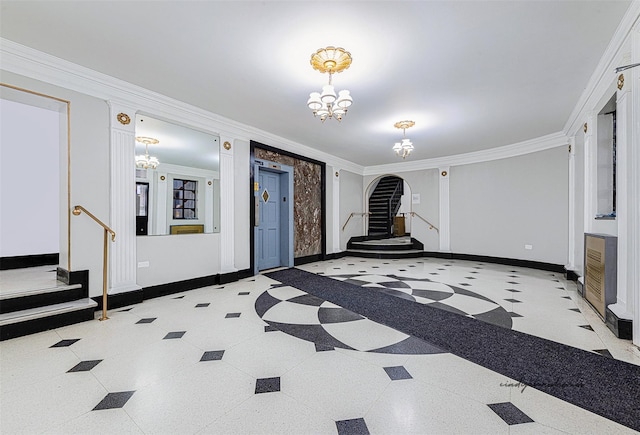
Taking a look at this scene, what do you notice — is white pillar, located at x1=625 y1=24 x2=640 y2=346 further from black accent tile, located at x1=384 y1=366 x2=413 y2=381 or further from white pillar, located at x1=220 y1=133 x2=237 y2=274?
white pillar, located at x1=220 y1=133 x2=237 y2=274

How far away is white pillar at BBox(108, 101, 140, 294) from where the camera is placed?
Answer: 139 inches

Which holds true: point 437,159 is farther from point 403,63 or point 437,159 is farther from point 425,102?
point 403,63

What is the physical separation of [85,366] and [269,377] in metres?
1.47

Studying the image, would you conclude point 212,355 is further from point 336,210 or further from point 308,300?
point 336,210

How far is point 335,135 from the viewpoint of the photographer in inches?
228

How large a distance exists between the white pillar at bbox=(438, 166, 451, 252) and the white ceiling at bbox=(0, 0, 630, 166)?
3351 millimetres

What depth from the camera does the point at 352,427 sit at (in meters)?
1.47

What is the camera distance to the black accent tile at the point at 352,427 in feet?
4.71

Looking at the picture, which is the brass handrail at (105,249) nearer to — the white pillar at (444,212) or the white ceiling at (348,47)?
the white ceiling at (348,47)

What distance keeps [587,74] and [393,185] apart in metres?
9.58

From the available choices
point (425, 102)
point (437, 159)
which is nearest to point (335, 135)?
point (425, 102)

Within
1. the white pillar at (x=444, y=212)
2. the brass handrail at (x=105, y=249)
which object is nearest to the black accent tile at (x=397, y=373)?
the brass handrail at (x=105, y=249)

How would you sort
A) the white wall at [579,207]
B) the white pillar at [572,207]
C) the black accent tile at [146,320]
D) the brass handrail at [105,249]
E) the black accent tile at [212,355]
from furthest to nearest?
the white pillar at [572,207]
the white wall at [579,207]
the brass handrail at [105,249]
the black accent tile at [146,320]
the black accent tile at [212,355]

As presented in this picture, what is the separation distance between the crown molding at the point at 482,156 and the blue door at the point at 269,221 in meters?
4.03
